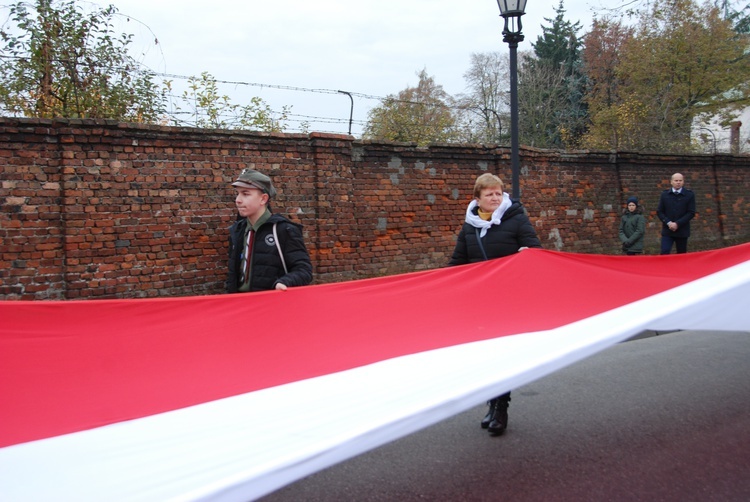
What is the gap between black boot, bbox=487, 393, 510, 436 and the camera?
14.9 ft

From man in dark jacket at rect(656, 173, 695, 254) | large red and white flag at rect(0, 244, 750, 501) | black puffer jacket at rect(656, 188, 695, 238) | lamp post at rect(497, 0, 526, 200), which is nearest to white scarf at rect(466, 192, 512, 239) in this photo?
large red and white flag at rect(0, 244, 750, 501)

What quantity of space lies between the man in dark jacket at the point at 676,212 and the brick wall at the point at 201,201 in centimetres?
300

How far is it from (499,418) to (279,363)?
195cm

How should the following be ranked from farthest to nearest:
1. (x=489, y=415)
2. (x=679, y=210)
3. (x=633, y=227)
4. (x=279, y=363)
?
(x=633, y=227) → (x=679, y=210) → (x=489, y=415) → (x=279, y=363)

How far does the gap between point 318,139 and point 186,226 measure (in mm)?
2537

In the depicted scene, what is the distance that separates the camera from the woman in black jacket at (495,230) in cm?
459

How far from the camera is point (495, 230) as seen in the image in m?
4.75

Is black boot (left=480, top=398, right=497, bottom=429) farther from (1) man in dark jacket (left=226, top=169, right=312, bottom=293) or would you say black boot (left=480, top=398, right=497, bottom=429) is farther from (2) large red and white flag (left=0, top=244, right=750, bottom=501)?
(1) man in dark jacket (left=226, top=169, right=312, bottom=293)

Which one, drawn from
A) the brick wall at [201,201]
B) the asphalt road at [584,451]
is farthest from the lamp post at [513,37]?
the asphalt road at [584,451]

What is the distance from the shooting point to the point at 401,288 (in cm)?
453

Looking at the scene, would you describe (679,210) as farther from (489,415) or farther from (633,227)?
(489,415)

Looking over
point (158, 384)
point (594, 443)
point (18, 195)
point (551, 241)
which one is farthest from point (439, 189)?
point (158, 384)

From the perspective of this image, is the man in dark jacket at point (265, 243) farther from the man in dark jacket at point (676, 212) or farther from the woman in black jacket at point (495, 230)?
the man in dark jacket at point (676, 212)

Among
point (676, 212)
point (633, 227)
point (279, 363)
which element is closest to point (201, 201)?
point (279, 363)
